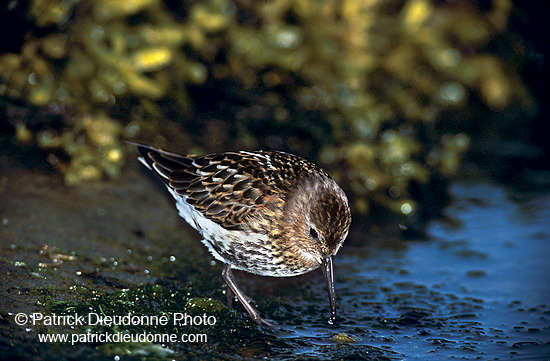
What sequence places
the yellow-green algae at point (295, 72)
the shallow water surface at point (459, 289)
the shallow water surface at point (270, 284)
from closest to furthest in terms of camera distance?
1. the shallow water surface at point (270, 284)
2. the shallow water surface at point (459, 289)
3. the yellow-green algae at point (295, 72)

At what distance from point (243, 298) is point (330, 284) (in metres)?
0.74

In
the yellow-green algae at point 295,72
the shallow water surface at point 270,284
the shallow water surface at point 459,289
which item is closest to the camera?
the shallow water surface at point 270,284

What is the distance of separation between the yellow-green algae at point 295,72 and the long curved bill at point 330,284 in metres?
2.39

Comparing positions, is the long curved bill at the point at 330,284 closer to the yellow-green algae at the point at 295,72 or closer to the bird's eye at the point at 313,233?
the bird's eye at the point at 313,233

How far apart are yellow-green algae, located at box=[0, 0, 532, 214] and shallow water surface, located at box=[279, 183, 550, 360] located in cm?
85

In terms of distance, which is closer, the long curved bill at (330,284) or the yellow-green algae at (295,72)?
the long curved bill at (330,284)

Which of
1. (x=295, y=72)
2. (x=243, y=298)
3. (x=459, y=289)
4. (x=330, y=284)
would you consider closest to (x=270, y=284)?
(x=243, y=298)

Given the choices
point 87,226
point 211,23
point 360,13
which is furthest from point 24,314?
point 360,13

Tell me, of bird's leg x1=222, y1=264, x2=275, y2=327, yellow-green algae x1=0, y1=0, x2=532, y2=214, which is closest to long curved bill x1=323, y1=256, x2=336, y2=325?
bird's leg x1=222, y1=264, x2=275, y2=327

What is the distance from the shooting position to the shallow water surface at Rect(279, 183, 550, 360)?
5043mm

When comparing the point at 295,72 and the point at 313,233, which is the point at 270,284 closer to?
the point at 313,233

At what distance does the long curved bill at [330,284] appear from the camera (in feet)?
16.9

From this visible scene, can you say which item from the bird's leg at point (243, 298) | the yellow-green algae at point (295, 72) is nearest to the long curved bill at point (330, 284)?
the bird's leg at point (243, 298)

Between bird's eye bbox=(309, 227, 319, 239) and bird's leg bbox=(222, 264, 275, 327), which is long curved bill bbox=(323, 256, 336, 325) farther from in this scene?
bird's leg bbox=(222, 264, 275, 327)
